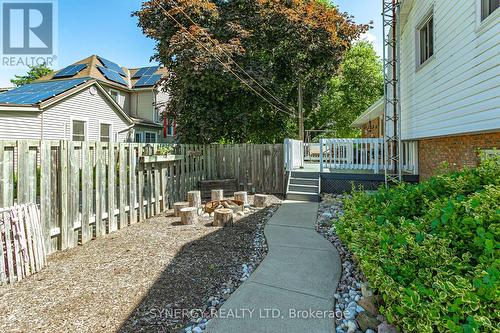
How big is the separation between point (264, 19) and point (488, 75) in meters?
10.0

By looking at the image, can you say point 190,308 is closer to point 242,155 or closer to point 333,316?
point 333,316

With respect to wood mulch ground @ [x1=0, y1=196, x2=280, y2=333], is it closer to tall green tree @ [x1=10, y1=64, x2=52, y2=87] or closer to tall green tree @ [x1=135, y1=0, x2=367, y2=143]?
tall green tree @ [x1=135, y1=0, x2=367, y2=143]

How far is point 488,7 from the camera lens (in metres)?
4.36

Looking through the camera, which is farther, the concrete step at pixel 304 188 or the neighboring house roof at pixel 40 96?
the neighboring house roof at pixel 40 96

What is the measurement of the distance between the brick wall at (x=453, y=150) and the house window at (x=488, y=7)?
186cm

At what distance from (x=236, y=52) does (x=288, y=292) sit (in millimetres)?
9853

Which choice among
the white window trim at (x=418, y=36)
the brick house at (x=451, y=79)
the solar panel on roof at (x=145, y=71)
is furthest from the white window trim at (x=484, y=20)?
the solar panel on roof at (x=145, y=71)

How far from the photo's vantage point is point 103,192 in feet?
18.0

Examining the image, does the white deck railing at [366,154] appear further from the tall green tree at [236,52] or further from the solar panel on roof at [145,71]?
the solar panel on roof at [145,71]

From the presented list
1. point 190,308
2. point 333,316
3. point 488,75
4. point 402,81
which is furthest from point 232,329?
point 402,81

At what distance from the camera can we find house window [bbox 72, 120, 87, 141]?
543 inches

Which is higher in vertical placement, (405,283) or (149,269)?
(405,283)

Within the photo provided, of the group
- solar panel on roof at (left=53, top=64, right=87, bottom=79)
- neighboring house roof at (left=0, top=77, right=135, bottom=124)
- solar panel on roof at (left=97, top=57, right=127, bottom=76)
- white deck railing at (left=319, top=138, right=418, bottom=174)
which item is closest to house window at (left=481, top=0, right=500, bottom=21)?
white deck railing at (left=319, top=138, right=418, bottom=174)

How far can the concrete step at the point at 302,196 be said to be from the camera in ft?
28.4
